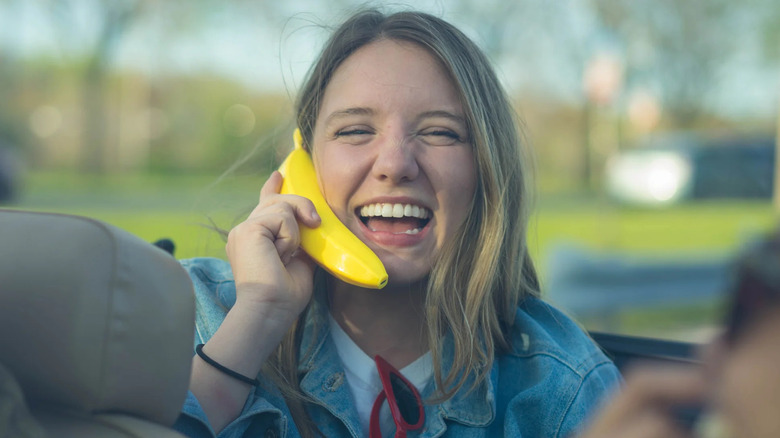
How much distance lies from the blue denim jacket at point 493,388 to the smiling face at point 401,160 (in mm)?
339

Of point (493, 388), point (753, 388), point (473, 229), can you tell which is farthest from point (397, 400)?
point (753, 388)

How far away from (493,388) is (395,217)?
0.57 m

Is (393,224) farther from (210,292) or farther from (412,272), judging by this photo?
(210,292)

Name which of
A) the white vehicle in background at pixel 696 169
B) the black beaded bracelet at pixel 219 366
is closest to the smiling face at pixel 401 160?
the black beaded bracelet at pixel 219 366

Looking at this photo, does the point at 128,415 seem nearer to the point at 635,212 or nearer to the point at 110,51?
the point at 635,212

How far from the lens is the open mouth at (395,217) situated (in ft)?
7.29

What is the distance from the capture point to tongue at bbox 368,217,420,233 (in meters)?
2.27

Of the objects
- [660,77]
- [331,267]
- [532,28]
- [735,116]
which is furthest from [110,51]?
[331,267]

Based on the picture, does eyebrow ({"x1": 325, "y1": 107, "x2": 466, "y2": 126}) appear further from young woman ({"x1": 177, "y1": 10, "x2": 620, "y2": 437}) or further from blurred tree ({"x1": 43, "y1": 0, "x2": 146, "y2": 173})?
blurred tree ({"x1": 43, "y1": 0, "x2": 146, "y2": 173})

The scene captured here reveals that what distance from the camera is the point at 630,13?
1930cm

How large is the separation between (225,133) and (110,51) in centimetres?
782

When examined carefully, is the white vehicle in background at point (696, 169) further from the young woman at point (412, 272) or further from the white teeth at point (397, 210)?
the white teeth at point (397, 210)

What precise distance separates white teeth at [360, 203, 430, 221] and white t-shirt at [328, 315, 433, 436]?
40cm

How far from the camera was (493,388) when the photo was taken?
2.31 meters
